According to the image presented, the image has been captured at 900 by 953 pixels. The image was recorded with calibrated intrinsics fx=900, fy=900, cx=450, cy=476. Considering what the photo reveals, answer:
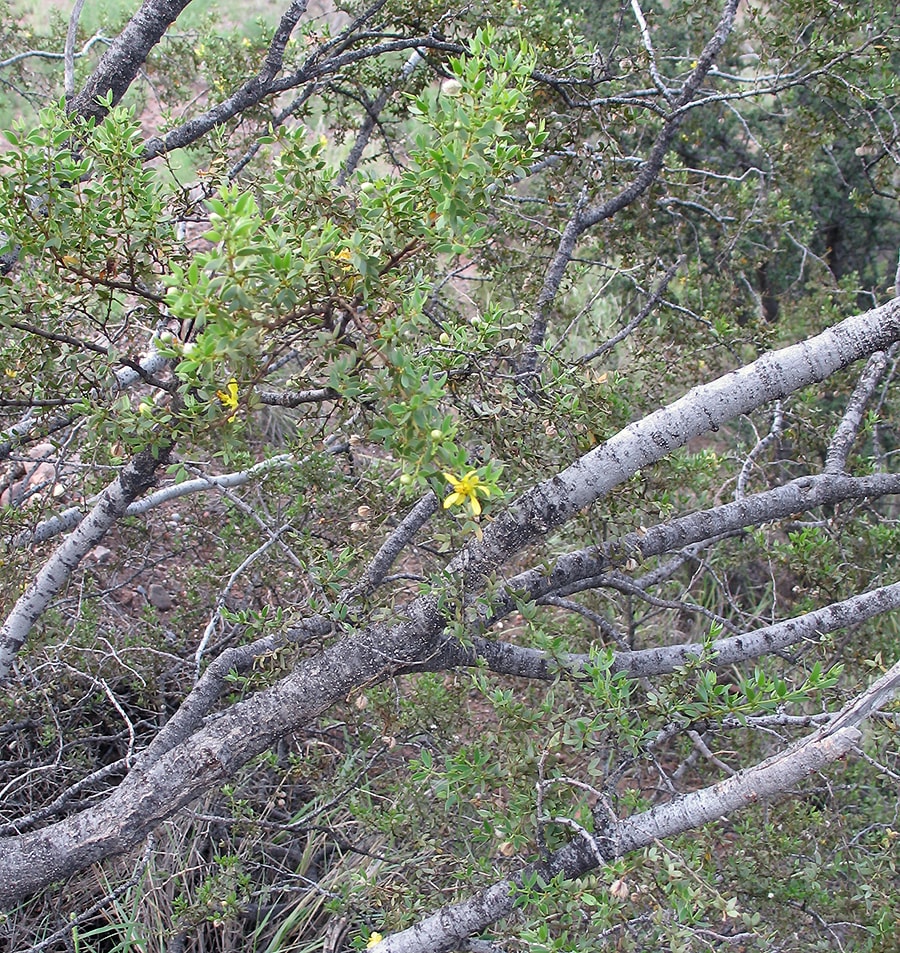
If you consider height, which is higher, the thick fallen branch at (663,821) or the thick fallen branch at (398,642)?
the thick fallen branch at (398,642)

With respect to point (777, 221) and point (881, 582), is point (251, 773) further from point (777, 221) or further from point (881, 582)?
point (777, 221)

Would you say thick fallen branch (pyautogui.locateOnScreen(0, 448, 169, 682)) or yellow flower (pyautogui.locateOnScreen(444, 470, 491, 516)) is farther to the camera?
thick fallen branch (pyautogui.locateOnScreen(0, 448, 169, 682))

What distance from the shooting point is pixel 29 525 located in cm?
259

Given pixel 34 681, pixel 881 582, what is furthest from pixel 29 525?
pixel 881 582

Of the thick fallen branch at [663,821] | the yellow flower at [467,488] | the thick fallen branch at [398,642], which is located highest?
the yellow flower at [467,488]

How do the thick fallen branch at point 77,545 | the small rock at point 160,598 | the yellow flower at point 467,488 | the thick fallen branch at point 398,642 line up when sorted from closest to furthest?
the yellow flower at point 467,488 < the thick fallen branch at point 398,642 < the thick fallen branch at point 77,545 < the small rock at point 160,598

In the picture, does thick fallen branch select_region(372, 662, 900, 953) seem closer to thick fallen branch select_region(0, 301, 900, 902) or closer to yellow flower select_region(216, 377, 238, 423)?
thick fallen branch select_region(0, 301, 900, 902)

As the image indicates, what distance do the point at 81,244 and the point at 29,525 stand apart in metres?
1.20

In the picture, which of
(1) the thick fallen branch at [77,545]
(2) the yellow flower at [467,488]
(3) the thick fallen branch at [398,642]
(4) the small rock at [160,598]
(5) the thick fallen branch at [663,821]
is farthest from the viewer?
(4) the small rock at [160,598]

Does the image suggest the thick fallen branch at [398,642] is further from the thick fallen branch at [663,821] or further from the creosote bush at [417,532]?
the thick fallen branch at [663,821]

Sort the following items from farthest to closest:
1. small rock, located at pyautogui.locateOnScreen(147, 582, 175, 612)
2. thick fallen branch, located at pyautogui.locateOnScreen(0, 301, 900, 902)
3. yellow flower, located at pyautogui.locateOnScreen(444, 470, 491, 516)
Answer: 1. small rock, located at pyautogui.locateOnScreen(147, 582, 175, 612)
2. thick fallen branch, located at pyautogui.locateOnScreen(0, 301, 900, 902)
3. yellow flower, located at pyautogui.locateOnScreen(444, 470, 491, 516)

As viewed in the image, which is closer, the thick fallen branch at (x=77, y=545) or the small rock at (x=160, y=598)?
the thick fallen branch at (x=77, y=545)

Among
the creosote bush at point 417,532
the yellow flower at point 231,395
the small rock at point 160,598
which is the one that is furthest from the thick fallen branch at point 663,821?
the small rock at point 160,598

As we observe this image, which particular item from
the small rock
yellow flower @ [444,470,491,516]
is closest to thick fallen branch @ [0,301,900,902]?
yellow flower @ [444,470,491,516]
